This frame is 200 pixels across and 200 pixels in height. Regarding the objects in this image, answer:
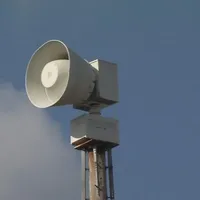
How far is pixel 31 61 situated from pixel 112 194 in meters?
6.19

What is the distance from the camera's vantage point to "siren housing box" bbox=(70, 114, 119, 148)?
159ft

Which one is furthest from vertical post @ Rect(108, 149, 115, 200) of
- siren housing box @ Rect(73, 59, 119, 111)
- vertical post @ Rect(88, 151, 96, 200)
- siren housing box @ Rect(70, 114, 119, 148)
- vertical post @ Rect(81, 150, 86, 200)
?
siren housing box @ Rect(73, 59, 119, 111)

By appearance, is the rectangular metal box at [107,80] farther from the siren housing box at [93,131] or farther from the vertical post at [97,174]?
the vertical post at [97,174]

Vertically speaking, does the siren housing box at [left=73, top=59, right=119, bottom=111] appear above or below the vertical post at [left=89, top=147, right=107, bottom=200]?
above

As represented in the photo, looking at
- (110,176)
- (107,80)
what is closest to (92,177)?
(110,176)

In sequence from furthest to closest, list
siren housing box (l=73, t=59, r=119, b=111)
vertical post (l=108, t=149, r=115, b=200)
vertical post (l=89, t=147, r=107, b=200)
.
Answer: siren housing box (l=73, t=59, r=119, b=111) < vertical post (l=108, t=149, r=115, b=200) < vertical post (l=89, t=147, r=107, b=200)

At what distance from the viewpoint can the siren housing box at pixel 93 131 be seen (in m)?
48.4

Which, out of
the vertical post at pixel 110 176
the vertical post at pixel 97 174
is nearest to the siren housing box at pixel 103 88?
the vertical post at pixel 97 174

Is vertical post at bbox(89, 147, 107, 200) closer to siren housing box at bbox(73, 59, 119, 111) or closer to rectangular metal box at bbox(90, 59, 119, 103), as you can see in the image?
siren housing box at bbox(73, 59, 119, 111)

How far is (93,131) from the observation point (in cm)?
4841

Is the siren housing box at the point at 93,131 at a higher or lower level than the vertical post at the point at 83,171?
higher

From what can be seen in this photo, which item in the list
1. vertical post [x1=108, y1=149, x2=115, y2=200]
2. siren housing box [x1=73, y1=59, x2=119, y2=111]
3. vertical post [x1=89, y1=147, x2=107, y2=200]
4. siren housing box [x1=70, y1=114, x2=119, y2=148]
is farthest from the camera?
siren housing box [x1=73, y1=59, x2=119, y2=111]

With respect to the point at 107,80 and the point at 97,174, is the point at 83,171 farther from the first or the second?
the point at 107,80

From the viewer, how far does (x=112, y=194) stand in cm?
4803
